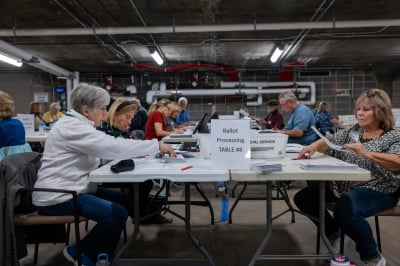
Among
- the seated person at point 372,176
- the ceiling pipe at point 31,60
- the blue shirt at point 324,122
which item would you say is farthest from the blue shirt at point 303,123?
the ceiling pipe at point 31,60

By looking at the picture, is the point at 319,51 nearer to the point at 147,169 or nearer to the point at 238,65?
the point at 238,65

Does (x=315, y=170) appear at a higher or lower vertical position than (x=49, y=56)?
lower

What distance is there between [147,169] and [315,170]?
81 centimetres

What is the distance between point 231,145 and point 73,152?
82 cm

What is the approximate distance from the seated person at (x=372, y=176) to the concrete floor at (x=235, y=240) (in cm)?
57

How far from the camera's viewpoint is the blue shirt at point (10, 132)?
280 centimetres

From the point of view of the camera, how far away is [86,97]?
185 centimetres

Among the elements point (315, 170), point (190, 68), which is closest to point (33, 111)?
point (190, 68)

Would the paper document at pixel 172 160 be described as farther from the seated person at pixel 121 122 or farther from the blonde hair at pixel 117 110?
the blonde hair at pixel 117 110

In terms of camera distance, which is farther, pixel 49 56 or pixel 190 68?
pixel 190 68

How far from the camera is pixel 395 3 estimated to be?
16.6ft

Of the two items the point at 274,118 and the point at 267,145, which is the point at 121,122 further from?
the point at 274,118

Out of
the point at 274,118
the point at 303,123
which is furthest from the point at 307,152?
the point at 274,118

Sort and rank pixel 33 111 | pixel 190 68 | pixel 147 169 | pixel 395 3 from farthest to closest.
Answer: pixel 190 68 → pixel 33 111 → pixel 395 3 → pixel 147 169
